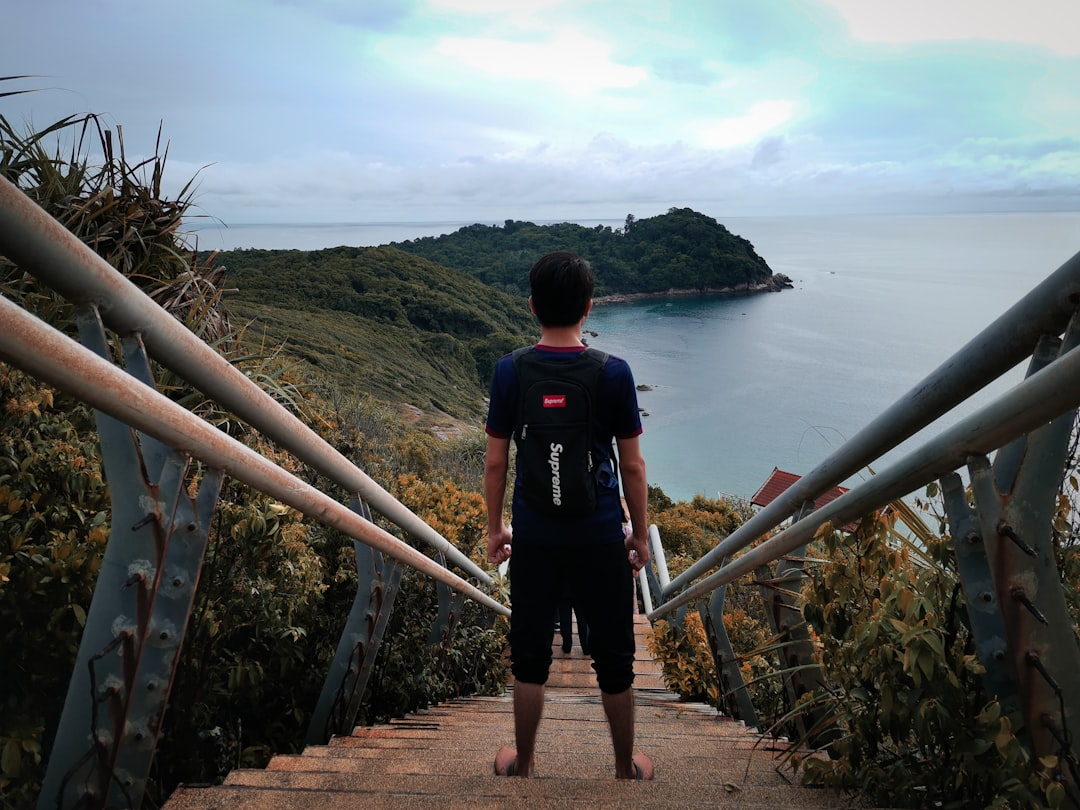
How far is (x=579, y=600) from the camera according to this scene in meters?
2.43

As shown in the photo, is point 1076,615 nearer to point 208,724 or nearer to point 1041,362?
point 1041,362

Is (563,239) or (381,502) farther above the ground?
(563,239)

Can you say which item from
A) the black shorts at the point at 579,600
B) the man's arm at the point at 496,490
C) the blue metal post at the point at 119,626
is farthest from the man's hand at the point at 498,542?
the blue metal post at the point at 119,626

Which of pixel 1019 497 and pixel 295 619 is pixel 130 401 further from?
pixel 295 619

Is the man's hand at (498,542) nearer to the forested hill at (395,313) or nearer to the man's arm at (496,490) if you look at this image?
the man's arm at (496,490)

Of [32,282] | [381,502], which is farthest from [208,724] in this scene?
[32,282]

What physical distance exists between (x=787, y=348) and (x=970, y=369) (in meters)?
91.1

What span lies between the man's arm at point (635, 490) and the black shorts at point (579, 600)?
0.15 m

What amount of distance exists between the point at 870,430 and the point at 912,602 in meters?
0.32

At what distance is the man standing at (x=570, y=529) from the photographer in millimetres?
2264

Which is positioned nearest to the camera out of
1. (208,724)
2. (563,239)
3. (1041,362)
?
(1041,362)

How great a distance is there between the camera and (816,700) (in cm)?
165

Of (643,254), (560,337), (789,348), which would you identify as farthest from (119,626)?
(643,254)

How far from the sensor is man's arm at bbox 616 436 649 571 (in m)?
2.36
